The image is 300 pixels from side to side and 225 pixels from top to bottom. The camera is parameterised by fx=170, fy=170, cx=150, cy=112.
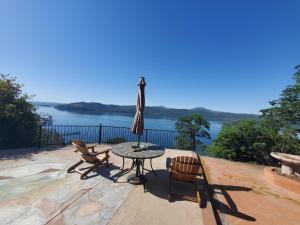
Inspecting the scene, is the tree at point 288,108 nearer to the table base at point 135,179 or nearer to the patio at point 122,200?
the patio at point 122,200

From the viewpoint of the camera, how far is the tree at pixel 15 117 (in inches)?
286

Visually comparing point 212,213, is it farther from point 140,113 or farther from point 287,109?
point 287,109

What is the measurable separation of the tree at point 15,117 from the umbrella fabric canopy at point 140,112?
5899 millimetres

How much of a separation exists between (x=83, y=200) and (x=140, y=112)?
2100mm

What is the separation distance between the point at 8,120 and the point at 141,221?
775cm

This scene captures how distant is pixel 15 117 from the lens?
736 cm

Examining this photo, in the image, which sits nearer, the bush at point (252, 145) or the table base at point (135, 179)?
the table base at point (135, 179)

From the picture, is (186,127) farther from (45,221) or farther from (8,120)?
(45,221)

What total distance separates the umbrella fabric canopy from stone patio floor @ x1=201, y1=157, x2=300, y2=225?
7.18ft

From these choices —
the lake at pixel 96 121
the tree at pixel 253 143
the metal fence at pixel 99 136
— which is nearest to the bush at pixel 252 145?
the tree at pixel 253 143

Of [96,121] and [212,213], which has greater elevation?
[212,213]

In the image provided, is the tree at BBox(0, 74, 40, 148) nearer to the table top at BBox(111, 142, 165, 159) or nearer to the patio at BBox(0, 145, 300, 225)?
the patio at BBox(0, 145, 300, 225)

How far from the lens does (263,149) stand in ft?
23.9

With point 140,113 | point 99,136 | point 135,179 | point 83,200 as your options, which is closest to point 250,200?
point 135,179
